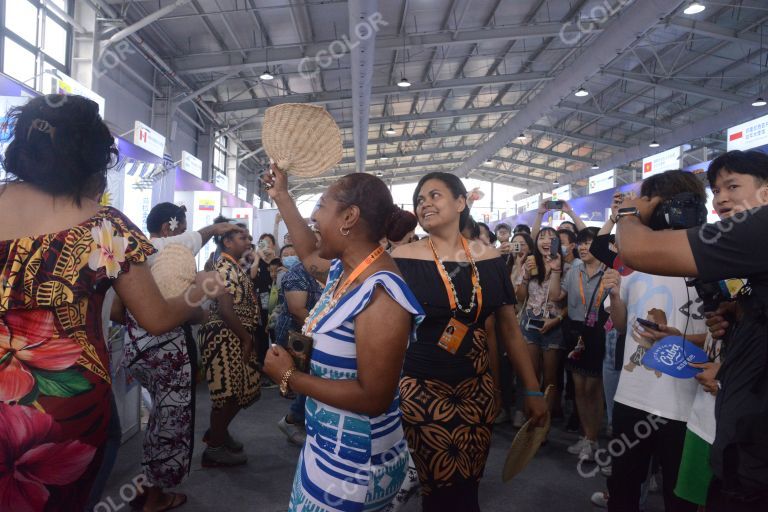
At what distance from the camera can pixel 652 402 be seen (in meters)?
2.01

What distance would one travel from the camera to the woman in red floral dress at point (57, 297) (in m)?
1.16

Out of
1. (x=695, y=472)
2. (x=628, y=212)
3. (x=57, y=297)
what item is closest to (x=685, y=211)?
(x=628, y=212)

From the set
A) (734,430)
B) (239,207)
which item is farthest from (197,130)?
(734,430)

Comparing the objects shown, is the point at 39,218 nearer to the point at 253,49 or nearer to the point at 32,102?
the point at 32,102

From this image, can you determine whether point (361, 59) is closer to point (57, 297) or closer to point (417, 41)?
point (417, 41)

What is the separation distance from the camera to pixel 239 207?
12.4m

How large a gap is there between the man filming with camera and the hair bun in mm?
568

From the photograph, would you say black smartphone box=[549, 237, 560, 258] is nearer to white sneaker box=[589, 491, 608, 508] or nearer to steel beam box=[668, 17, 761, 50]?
white sneaker box=[589, 491, 608, 508]

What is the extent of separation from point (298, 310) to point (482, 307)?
1953 millimetres

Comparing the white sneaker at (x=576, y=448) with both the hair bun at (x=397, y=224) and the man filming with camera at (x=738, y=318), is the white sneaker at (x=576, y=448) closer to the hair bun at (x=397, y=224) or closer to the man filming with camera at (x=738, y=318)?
the man filming with camera at (x=738, y=318)

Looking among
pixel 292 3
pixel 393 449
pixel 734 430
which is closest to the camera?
pixel 734 430

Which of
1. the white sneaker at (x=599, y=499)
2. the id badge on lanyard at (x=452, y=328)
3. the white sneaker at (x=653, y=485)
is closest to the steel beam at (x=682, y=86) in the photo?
the white sneaker at (x=653, y=485)

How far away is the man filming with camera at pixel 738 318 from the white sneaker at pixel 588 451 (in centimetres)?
245

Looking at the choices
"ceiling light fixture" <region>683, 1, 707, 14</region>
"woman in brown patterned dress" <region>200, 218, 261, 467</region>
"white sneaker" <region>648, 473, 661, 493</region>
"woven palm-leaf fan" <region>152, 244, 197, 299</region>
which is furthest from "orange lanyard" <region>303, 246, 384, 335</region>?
"ceiling light fixture" <region>683, 1, 707, 14</region>
